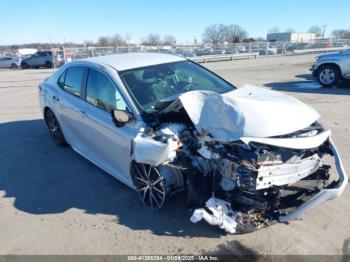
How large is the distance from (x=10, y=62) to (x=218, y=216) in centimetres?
3808

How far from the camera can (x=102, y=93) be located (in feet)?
14.3

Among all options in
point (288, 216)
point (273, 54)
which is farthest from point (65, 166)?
point (273, 54)

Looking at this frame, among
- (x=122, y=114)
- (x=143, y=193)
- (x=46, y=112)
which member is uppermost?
(x=122, y=114)

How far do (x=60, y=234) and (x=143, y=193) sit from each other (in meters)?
1.00

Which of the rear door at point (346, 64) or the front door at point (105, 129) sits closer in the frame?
the front door at point (105, 129)

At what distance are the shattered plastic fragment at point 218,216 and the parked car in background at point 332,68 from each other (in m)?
9.91

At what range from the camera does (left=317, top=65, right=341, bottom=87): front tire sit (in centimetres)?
1140

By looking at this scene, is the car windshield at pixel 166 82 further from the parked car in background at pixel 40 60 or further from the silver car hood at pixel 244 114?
the parked car in background at pixel 40 60

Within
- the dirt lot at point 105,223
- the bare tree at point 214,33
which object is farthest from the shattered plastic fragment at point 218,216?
the bare tree at point 214,33

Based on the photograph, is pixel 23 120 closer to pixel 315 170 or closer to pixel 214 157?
pixel 214 157

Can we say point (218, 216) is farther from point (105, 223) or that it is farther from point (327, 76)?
point (327, 76)

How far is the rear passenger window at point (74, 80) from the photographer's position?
4980 millimetres

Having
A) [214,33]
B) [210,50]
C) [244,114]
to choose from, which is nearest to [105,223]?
[244,114]

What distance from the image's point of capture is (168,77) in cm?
449
